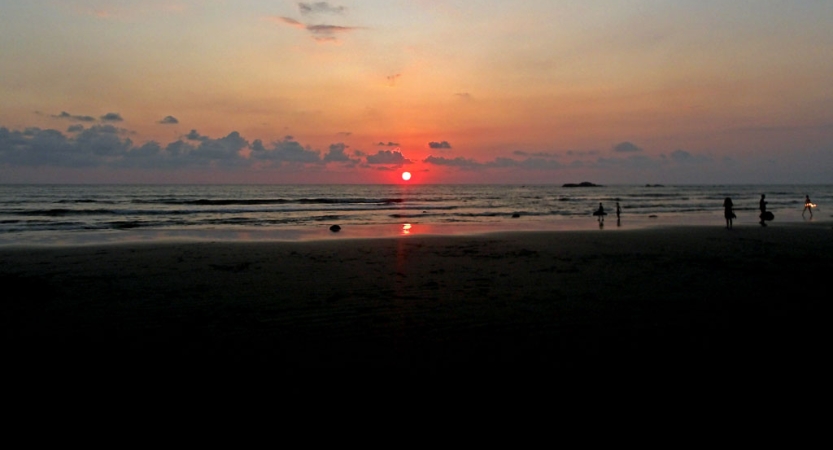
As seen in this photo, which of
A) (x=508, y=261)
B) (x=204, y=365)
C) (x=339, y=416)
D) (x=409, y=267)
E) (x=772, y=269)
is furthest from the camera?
(x=508, y=261)

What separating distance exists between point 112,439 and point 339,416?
1.92 m

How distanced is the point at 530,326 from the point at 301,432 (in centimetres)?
425

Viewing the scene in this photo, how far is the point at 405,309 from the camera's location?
9.02m

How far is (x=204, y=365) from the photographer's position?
6332 millimetres

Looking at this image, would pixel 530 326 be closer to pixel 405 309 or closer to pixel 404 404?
pixel 405 309

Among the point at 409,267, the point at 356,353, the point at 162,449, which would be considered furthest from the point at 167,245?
the point at 162,449

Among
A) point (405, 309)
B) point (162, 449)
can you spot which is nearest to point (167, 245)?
point (405, 309)

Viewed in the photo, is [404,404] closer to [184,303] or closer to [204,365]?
[204,365]

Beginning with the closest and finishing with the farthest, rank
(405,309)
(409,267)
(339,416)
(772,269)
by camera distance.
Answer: (339,416), (405,309), (772,269), (409,267)

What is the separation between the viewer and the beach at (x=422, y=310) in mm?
6555

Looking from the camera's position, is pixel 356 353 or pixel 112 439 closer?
pixel 112 439

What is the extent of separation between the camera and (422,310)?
8.94 meters

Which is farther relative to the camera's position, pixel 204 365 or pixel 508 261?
pixel 508 261

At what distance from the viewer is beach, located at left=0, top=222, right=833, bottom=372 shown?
6.55 metres
